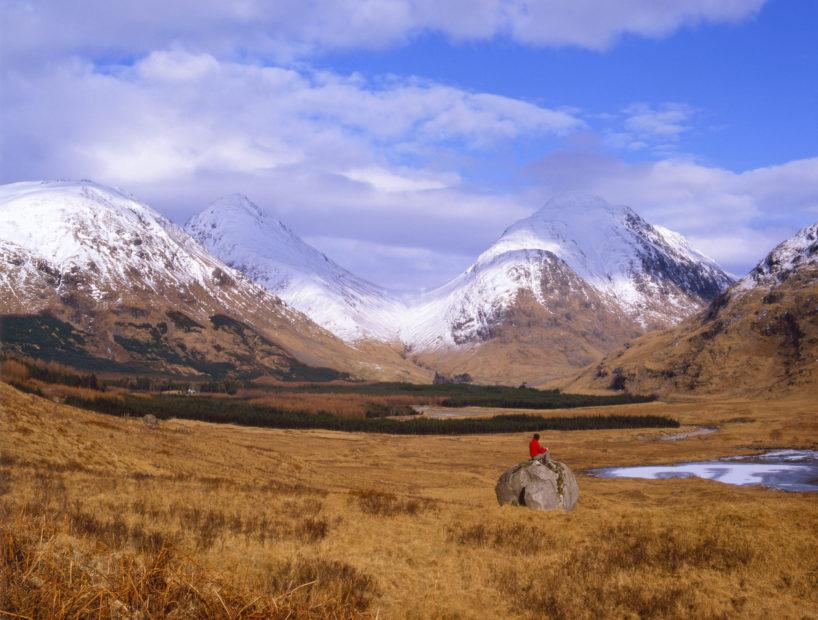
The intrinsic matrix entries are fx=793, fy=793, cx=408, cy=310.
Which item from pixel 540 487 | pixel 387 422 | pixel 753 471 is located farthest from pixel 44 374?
pixel 540 487

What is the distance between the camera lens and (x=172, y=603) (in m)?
10.7

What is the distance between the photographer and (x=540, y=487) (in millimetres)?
33875

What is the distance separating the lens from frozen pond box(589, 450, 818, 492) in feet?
223

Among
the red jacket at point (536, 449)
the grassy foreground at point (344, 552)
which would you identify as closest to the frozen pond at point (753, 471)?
the grassy foreground at point (344, 552)

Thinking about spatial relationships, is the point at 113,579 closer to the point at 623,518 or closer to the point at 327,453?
the point at 623,518

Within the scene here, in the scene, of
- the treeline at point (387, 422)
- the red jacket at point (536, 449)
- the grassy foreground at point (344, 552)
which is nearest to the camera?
the grassy foreground at point (344, 552)

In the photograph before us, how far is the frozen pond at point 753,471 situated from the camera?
67.9 m

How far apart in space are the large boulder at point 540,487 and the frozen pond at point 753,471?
36.0 meters

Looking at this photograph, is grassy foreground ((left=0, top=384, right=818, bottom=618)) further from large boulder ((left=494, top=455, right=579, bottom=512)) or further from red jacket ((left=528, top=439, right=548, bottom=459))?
red jacket ((left=528, top=439, right=548, bottom=459))

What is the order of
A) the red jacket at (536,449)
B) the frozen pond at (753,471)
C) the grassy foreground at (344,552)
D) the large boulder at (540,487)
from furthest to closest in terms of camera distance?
1. the frozen pond at (753,471)
2. the red jacket at (536,449)
3. the large boulder at (540,487)
4. the grassy foreground at (344,552)

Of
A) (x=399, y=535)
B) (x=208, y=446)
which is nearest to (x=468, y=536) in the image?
(x=399, y=535)

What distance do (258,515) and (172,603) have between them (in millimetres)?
15782

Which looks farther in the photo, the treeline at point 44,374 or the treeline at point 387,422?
the treeline at point 387,422

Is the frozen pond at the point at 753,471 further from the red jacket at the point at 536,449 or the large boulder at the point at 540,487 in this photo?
the large boulder at the point at 540,487
